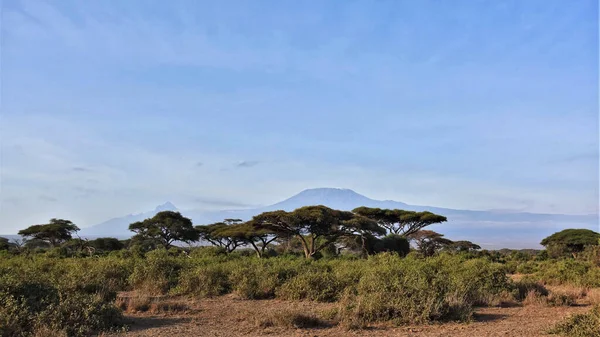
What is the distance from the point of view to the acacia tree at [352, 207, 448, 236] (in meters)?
41.8

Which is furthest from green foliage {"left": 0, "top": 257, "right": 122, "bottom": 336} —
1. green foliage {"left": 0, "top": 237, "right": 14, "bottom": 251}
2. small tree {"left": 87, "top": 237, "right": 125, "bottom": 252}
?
green foliage {"left": 0, "top": 237, "right": 14, "bottom": 251}

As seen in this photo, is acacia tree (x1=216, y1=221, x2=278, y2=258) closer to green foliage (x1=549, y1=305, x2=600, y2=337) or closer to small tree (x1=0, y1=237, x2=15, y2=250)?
small tree (x1=0, y1=237, x2=15, y2=250)

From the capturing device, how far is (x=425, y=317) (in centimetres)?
906

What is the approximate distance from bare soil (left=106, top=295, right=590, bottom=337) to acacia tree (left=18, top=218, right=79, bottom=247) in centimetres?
3523

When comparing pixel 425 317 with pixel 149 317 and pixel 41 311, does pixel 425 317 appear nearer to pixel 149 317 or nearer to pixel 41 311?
pixel 149 317

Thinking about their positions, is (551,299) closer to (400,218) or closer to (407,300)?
(407,300)

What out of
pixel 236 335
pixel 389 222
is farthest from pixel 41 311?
pixel 389 222

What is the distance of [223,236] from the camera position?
37.6 metres

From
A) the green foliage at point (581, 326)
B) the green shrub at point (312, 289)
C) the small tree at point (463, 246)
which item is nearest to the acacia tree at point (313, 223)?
the small tree at point (463, 246)

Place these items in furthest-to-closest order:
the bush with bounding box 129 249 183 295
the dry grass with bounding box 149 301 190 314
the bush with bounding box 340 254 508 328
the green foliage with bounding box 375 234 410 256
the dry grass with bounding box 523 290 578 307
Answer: the green foliage with bounding box 375 234 410 256, the bush with bounding box 129 249 183 295, the dry grass with bounding box 523 290 578 307, the dry grass with bounding box 149 301 190 314, the bush with bounding box 340 254 508 328

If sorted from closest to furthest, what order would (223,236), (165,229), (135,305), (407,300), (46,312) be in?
(46,312) < (407,300) < (135,305) < (223,236) < (165,229)

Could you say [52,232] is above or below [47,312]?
above

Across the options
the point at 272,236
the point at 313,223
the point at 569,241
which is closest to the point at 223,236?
the point at 272,236

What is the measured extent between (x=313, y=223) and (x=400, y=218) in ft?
45.7
